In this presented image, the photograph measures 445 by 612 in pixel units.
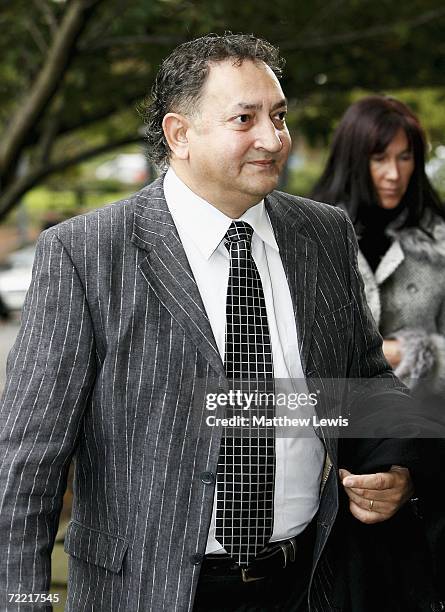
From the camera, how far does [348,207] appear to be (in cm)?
389

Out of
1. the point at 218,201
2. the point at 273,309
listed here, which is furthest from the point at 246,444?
the point at 218,201

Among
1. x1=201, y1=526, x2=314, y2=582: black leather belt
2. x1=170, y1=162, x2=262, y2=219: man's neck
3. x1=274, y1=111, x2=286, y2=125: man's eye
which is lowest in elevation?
x1=201, y1=526, x2=314, y2=582: black leather belt

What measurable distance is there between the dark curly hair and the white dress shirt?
19cm

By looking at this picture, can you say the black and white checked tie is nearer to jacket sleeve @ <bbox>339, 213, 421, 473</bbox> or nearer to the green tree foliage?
jacket sleeve @ <bbox>339, 213, 421, 473</bbox>

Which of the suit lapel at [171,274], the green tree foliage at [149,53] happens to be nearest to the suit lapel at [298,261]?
the suit lapel at [171,274]

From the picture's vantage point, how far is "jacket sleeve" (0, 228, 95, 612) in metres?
2.26

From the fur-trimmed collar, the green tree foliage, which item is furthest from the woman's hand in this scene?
the green tree foliage

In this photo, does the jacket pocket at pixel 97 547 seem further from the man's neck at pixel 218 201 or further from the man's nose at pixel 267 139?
the man's nose at pixel 267 139

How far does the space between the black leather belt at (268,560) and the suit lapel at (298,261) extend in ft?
1.37

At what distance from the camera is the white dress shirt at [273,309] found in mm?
2471

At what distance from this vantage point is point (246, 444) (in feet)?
7.95

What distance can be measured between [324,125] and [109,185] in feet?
29.6

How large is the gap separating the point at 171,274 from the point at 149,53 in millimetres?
4514

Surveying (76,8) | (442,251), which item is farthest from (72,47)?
(442,251)
